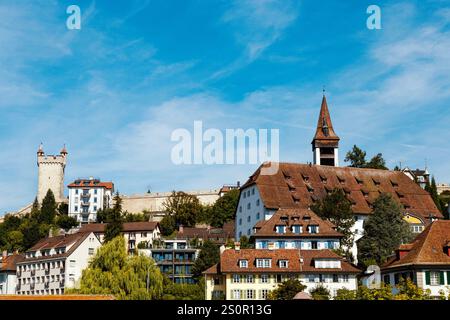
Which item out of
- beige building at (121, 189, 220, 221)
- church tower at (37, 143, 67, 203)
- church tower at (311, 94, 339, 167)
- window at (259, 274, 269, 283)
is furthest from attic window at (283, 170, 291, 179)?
church tower at (37, 143, 67, 203)

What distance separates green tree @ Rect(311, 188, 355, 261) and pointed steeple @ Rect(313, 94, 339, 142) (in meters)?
31.6

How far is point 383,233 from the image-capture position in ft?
271

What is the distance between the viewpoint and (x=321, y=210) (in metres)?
91.4

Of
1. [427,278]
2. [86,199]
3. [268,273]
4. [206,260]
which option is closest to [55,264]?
[206,260]

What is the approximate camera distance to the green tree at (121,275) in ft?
190

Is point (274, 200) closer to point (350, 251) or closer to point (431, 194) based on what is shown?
point (350, 251)

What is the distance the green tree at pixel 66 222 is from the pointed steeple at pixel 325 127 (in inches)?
2449

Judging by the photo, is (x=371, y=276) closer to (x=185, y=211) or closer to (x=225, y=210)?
(x=185, y=211)

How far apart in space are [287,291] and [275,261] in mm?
10129

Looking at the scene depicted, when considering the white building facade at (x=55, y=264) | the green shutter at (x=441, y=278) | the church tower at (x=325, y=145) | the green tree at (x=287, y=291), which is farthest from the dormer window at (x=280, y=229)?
the church tower at (x=325, y=145)

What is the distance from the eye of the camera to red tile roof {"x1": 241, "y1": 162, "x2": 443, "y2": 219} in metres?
99.4

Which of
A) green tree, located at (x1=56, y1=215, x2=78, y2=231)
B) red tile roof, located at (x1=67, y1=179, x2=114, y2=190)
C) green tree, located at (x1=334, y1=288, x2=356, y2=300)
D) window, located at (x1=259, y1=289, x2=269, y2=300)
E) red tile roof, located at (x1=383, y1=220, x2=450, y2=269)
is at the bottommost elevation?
window, located at (x1=259, y1=289, x2=269, y2=300)

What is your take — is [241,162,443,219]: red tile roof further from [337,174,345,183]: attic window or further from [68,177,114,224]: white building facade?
[68,177,114,224]: white building facade
